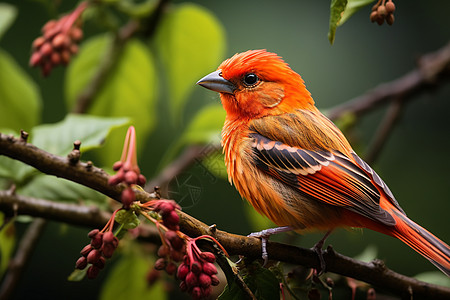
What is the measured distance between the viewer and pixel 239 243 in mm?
1853

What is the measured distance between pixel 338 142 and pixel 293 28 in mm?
2931

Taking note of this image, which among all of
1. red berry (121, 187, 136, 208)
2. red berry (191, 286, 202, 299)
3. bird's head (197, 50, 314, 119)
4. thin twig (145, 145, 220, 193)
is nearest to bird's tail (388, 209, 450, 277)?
bird's head (197, 50, 314, 119)

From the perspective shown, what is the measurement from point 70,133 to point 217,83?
0.84 meters

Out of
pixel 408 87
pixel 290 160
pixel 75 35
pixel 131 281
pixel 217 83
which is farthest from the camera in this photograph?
pixel 408 87

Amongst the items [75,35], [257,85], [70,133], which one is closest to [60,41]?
[75,35]

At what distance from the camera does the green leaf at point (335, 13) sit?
1450 mm

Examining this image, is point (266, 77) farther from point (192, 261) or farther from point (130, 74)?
point (130, 74)

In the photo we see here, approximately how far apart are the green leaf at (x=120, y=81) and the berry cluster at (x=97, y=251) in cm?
198

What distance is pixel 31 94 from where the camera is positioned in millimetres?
3420

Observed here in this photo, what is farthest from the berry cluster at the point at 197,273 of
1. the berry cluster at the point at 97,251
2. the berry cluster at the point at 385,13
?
the berry cluster at the point at 385,13

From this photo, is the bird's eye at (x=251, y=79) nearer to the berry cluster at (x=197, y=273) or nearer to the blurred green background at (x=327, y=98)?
the berry cluster at (x=197, y=273)

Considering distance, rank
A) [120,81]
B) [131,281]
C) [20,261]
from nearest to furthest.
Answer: [20,261] → [131,281] → [120,81]

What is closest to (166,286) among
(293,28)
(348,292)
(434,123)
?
(348,292)

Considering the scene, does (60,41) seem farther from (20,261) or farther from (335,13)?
(335,13)
